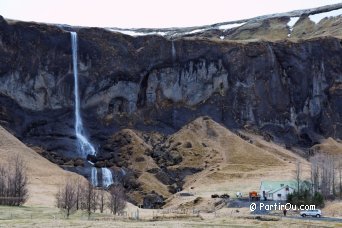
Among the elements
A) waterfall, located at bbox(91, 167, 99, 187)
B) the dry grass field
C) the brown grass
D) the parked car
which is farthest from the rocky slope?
the dry grass field

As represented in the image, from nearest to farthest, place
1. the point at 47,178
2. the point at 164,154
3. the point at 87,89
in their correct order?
the point at 47,178 → the point at 164,154 → the point at 87,89

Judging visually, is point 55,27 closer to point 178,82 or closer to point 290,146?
point 178,82

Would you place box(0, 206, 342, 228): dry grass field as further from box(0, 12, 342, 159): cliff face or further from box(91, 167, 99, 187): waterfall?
box(0, 12, 342, 159): cliff face

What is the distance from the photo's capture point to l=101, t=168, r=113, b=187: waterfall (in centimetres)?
13795

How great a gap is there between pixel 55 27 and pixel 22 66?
15839 millimetres

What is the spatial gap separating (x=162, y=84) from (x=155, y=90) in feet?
8.74

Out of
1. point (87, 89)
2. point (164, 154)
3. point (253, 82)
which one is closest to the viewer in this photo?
point (164, 154)

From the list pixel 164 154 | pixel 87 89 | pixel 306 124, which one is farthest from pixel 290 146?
pixel 87 89

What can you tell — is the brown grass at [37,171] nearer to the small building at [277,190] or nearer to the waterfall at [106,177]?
the waterfall at [106,177]

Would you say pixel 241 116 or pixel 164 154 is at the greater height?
pixel 241 116

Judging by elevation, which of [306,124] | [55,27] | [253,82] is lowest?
[306,124]

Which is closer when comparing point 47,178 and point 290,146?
point 47,178

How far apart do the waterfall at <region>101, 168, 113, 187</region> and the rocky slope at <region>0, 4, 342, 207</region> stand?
14.8 feet

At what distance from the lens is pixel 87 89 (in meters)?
167
